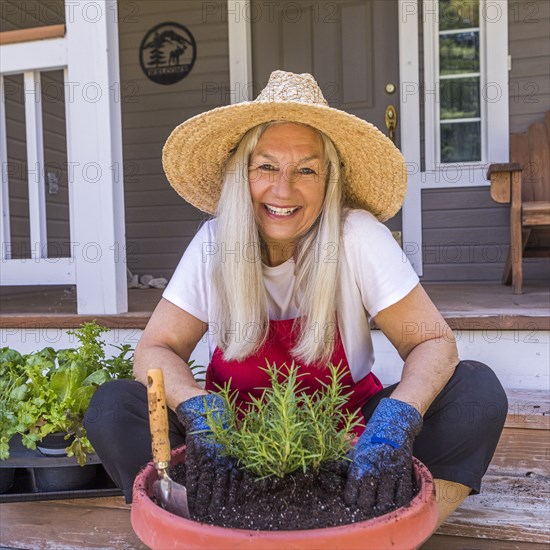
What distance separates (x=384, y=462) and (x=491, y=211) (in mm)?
3386

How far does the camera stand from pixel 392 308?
1.39 metres

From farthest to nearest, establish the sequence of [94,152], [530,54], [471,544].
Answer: [530,54] → [94,152] → [471,544]

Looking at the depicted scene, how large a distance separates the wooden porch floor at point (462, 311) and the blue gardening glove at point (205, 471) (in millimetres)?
1287

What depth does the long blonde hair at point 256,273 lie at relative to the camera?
4.62ft

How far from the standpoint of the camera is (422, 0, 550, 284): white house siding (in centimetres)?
380

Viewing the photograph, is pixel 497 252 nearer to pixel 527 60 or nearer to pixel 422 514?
pixel 527 60

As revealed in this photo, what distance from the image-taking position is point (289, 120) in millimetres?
1429

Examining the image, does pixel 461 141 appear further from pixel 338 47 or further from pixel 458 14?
pixel 338 47

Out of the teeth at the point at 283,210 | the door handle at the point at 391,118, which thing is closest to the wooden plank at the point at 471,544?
the teeth at the point at 283,210

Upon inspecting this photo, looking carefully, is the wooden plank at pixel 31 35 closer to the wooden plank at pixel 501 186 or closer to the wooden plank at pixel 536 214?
the wooden plank at pixel 501 186

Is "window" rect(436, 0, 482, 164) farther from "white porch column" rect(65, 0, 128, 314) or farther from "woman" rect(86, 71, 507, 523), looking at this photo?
"woman" rect(86, 71, 507, 523)

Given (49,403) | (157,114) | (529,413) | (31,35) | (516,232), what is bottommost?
(529,413)

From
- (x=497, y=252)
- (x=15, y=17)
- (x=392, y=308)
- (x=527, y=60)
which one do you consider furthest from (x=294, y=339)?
(x=15, y=17)

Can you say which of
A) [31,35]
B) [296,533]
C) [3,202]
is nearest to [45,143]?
[3,202]
